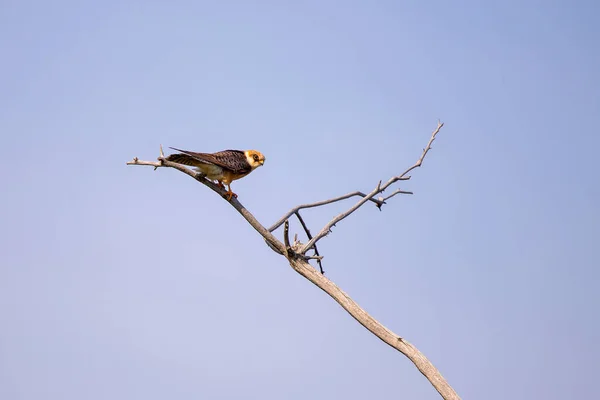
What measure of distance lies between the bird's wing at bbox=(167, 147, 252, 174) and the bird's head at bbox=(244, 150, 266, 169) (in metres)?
0.09

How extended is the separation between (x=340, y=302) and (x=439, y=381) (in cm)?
155

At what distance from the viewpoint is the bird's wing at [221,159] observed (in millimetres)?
8977

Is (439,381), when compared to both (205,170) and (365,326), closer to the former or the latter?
→ (365,326)

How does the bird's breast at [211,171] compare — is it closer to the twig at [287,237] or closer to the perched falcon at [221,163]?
the perched falcon at [221,163]

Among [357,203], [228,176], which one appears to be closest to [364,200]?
[357,203]

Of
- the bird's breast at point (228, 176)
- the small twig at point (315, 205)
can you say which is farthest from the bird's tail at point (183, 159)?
the small twig at point (315, 205)

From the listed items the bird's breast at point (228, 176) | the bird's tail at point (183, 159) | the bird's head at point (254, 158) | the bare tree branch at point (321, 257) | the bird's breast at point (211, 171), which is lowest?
the bare tree branch at point (321, 257)

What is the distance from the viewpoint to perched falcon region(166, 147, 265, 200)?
29.6 ft

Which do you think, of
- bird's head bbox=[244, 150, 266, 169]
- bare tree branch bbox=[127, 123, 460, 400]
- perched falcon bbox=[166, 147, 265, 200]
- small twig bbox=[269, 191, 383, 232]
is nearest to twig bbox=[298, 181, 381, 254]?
bare tree branch bbox=[127, 123, 460, 400]

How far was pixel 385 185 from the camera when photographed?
9.64 metres

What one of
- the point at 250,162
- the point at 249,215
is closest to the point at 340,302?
Answer: the point at 249,215

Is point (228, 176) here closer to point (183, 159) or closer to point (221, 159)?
point (221, 159)

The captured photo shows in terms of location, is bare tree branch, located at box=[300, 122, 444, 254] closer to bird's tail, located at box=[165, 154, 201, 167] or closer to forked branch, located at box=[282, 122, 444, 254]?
forked branch, located at box=[282, 122, 444, 254]

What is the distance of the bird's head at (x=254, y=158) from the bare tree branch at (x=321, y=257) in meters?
0.81
